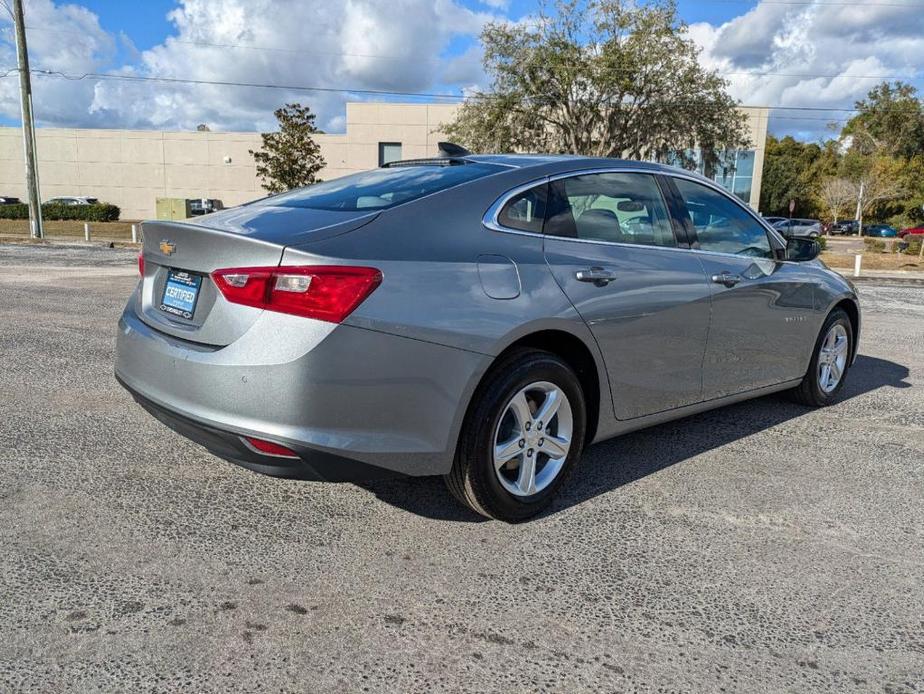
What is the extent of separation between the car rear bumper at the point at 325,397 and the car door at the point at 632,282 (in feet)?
2.58

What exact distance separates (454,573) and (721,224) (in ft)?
9.08

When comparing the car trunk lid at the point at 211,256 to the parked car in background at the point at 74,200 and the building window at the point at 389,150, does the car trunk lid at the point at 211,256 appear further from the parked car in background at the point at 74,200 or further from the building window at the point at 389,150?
the parked car in background at the point at 74,200

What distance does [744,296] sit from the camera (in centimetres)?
434

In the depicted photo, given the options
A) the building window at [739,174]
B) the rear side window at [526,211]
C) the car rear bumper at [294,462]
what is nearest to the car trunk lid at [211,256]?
the car rear bumper at [294,462]

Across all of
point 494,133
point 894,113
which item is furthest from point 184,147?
point 894,113

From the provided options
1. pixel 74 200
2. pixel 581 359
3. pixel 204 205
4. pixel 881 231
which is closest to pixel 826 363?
pixel 581 359

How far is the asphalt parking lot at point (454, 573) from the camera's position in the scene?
2285 millimetres

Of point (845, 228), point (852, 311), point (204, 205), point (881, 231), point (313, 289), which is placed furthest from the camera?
point (845, 228)

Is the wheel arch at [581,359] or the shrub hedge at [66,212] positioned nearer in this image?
the wheel arch at [581,359]

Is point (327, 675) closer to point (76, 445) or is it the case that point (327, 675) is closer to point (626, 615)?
point (626, 615)

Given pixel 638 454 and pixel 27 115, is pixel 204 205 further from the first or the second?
pixel 638 454

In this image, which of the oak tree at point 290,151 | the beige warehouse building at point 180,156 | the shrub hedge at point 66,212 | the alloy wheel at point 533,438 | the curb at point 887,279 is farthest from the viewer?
the beige warehouse building at point 180,156

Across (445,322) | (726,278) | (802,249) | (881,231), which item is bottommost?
(445,322)

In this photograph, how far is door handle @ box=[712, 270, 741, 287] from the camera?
4.13m
